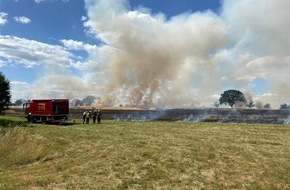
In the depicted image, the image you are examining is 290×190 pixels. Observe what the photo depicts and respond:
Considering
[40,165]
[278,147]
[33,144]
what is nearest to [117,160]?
[40,165]

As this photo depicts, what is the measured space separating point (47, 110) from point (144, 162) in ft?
113

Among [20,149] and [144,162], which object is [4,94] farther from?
[144,162]

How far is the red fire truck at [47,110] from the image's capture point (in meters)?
53.1

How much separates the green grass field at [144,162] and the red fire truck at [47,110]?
68.8 feet

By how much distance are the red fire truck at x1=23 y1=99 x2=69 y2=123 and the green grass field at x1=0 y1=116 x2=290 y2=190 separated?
21.0 m

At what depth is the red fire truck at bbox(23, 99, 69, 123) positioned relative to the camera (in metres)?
53.1

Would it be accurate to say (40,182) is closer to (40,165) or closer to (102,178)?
(102,178)

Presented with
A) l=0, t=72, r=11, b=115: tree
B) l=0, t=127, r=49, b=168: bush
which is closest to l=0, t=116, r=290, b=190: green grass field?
l=0, t=127, r=49, b=168: bush

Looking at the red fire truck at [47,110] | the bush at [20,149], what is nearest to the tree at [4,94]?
the red fire truck at [47,110]

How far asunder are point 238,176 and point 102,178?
767cm

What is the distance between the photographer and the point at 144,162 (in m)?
22.2

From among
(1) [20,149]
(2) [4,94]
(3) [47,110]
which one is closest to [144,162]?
(1) [20,149]

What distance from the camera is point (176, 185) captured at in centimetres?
1844

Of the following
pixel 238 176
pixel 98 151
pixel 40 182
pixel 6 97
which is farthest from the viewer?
pixel 6 97
